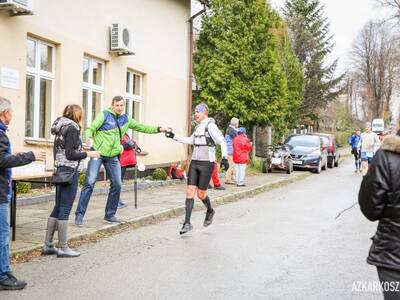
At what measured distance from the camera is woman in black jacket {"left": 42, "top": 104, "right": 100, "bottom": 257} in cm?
689

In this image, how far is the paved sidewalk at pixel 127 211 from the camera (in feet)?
26.3

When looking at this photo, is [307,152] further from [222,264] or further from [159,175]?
[222,264]

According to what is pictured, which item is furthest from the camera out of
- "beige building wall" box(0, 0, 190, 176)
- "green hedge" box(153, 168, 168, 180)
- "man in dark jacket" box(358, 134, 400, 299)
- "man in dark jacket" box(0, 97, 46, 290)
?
"green hedge" box(153, 168, 168, 180)

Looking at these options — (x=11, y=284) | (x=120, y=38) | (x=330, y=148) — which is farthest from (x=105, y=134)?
(x=330, y=148)

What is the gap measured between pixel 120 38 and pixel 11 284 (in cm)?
976

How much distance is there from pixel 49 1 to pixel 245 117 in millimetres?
10756

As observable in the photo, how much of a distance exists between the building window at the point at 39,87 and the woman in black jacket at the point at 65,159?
17.1 feet

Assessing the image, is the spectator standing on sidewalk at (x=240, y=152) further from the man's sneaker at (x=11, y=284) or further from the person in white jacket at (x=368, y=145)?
the man's sneaker at (x=11, y=284)

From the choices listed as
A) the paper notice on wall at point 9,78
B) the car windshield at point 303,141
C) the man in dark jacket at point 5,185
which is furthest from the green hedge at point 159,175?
the car windshield at point 303,141

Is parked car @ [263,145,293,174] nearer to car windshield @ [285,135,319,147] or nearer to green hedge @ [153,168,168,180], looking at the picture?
car windshield @ [285,135,319,147]

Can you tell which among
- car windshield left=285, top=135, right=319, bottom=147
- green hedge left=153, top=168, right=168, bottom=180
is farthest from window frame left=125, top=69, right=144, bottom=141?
car windshield left=285, top=135, right=319, bottom=147

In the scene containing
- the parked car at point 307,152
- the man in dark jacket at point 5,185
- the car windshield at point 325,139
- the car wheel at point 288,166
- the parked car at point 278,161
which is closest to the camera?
the man in dark jacket at point 5,185

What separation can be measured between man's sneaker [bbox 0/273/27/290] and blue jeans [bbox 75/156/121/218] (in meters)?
3.17

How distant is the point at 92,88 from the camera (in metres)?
14.2
